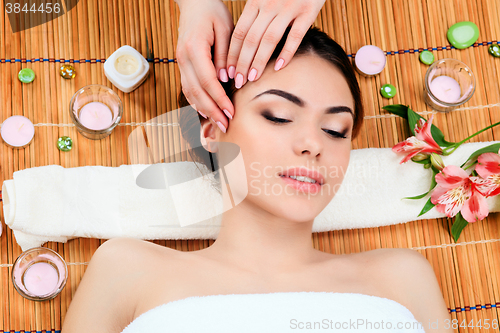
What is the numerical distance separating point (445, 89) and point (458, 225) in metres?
0.49

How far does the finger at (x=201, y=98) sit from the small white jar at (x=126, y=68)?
0.39 m

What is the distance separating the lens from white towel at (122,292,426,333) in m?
1.00

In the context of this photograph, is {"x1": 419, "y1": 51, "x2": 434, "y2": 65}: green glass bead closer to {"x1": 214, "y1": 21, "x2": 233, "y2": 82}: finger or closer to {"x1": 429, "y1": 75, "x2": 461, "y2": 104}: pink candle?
{"x1": 429, "y1": 75, "x2": 461, "y2": 104}: pink candle

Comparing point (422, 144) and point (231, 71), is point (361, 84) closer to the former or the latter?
point (422, 144)

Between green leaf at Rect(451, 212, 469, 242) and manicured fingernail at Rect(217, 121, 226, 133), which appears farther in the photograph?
green leaf at Rect(451, 212, 469, 242)

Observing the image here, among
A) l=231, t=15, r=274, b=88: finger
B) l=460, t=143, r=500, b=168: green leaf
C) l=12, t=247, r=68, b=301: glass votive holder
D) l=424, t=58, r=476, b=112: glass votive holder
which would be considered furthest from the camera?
l=424, t=58, r=476, b=112: glass votive holder

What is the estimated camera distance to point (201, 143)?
1.26 m

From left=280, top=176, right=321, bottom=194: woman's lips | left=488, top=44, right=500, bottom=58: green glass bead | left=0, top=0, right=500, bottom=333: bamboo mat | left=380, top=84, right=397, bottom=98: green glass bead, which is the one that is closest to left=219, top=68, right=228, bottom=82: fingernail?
left=280, top=176, right=321, bottom=194: woman's lips

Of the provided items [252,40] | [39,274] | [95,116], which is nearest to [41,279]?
[39,274]

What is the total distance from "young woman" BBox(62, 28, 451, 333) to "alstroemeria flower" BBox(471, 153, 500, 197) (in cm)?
30

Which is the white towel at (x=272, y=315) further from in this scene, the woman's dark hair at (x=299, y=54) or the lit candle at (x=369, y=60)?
the lit candle at (x=369, y=60)

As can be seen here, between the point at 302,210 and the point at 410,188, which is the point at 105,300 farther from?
the point at 410,188

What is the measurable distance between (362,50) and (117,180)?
39.8 inches

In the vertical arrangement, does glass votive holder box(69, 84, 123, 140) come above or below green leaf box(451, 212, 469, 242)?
above
